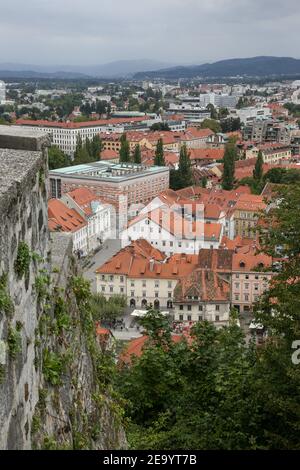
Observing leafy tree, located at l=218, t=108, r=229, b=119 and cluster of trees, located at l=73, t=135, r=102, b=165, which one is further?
leafy tree, located at l=218, t=108, r=229, b=119

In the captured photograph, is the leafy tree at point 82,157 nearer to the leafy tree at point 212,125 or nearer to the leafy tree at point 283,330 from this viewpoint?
the leafy tree at point 212,125

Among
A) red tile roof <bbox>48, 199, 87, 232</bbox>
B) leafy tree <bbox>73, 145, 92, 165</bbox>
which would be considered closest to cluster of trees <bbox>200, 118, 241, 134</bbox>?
leafy tree <bbox>73, 145, 92, 165</bbox>

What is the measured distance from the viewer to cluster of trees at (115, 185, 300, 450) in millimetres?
6461

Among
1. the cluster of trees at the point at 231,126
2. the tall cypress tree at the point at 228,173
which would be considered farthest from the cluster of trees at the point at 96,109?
the tall cypress tree at the point at 228,173

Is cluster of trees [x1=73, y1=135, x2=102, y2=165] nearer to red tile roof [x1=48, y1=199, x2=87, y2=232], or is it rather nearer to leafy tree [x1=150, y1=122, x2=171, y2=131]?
red tile roof [x1=48, y1=199, x2=87, y2=232]

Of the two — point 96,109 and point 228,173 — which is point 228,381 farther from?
point 96,109

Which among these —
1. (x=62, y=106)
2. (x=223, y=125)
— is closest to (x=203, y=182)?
(x=223, y=125)

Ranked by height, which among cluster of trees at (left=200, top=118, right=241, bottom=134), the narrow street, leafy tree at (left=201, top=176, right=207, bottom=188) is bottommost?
the narrow street

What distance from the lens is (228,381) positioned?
24.5 ft

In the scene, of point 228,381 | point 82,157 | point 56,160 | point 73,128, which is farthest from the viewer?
point 73,128

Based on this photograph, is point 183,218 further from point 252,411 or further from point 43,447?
point 43,447

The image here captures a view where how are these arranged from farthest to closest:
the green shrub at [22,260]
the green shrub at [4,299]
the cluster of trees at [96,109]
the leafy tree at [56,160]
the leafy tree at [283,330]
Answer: the cluster of trees at [96,109], the leafy tree at [56,160], the leafy tree at [283,330], the green shrub at [22,260], the green shrub at [4,299]

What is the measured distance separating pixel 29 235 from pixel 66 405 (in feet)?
4.41

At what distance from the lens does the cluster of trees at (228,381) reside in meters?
6.46
